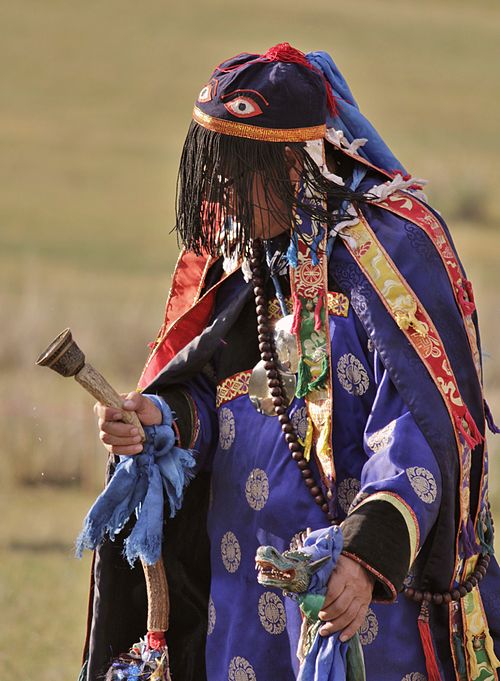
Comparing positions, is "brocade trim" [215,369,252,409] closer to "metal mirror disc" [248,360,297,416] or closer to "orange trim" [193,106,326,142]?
"metal mirror disc" [248,360,297,416]

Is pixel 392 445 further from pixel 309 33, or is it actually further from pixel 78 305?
pixel 309 33

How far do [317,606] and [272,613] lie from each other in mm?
705

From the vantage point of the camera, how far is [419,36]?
111ft

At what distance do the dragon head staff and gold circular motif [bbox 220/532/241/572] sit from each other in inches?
29.5

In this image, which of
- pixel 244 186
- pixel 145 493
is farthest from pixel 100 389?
pixel 244 186

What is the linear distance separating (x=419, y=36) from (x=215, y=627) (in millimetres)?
31231

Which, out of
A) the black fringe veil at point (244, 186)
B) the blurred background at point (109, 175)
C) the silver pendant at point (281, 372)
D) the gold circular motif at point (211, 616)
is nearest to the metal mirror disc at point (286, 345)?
the silver pendant at point (281, 372)

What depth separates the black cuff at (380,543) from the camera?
3098 millimetres

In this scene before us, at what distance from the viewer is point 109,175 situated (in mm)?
25969

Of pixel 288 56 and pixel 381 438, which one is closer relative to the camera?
pixel 381 438

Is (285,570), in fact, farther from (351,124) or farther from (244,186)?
(351,124)

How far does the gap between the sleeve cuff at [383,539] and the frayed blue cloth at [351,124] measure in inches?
34.2

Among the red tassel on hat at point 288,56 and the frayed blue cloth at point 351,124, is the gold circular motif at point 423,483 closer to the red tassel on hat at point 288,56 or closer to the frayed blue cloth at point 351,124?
the frayed blue cloth at point 351,124

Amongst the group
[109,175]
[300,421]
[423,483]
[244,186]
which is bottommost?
[423,483]
